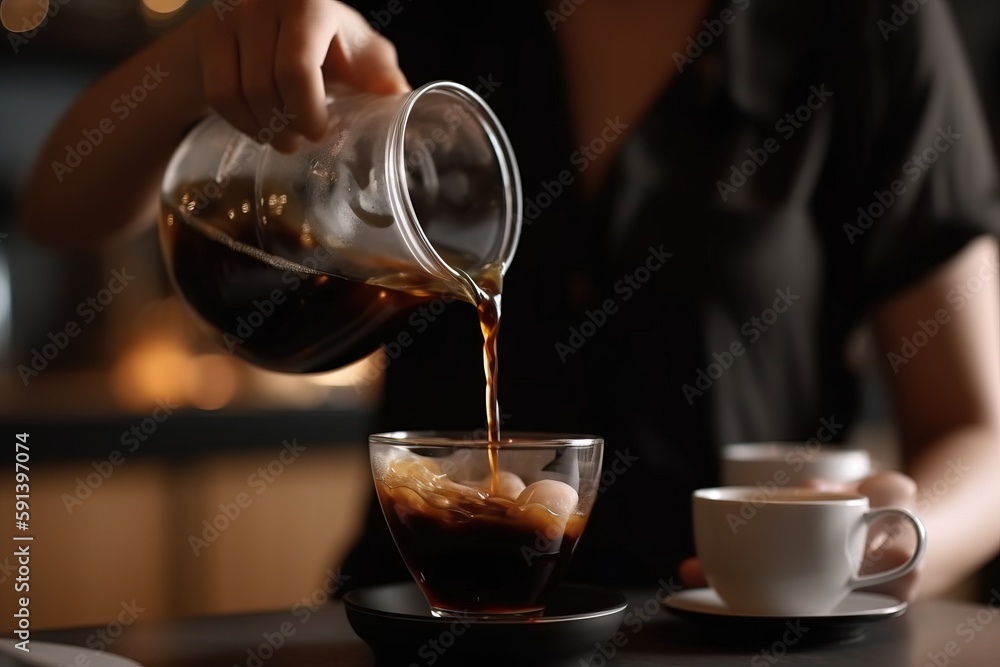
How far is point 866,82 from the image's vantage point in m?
1.31

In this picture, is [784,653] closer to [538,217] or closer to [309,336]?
[309,336]

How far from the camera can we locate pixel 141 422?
239 cm

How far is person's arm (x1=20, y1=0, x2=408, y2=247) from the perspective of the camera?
2.72ft

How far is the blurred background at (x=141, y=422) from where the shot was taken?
2.37 meters

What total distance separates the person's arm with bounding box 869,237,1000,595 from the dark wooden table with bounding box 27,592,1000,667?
0.37 metres

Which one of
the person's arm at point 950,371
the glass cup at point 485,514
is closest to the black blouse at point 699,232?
the person's arm at point 950,371

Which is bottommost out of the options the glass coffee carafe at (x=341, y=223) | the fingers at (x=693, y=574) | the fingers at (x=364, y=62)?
the fingers at (x=693, y=574)

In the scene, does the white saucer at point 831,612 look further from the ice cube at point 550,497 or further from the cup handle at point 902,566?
the ice cube at point 550,497

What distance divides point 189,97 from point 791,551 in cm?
60

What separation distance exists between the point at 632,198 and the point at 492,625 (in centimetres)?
67

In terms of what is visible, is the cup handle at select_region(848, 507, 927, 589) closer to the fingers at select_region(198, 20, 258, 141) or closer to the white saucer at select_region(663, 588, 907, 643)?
the white saucer at select_region(663, 588, 907, 643)

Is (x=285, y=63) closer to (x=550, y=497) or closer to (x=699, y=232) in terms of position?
(x=550, y=497)

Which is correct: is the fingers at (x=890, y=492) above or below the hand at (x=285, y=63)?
below

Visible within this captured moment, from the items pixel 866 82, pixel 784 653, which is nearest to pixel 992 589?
pixel 866 82
